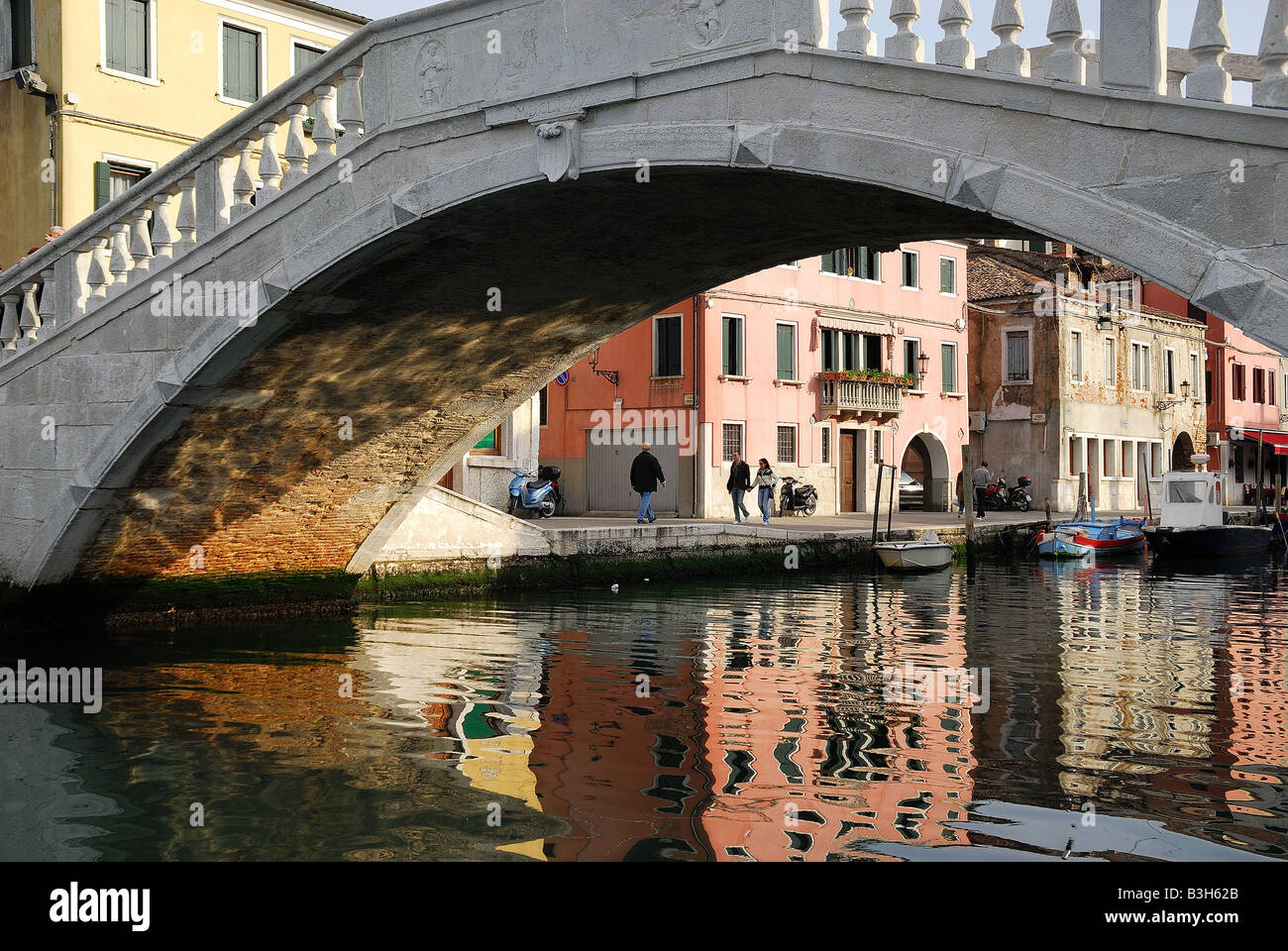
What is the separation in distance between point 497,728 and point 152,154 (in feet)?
33.2

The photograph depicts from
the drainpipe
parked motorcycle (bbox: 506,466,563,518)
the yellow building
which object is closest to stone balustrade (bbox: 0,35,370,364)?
the yellow building

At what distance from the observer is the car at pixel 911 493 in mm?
24844

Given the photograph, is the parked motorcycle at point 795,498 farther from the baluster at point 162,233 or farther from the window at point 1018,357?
the baluster at point 162,233

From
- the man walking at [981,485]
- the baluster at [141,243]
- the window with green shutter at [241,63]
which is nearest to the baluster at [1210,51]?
the baluster at [141,243]

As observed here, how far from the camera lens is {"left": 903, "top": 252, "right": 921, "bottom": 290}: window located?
77.7 ft

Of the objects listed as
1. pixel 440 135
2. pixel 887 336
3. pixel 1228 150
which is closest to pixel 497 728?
pixel 440 135

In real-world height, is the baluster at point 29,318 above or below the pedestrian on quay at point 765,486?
above

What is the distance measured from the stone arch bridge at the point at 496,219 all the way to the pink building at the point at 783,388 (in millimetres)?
9209

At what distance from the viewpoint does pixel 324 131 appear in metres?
7.42

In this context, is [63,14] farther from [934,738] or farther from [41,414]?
[934,738]

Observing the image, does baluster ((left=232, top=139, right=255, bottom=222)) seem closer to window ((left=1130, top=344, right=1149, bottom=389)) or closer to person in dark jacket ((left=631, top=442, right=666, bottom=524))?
person in dark jacket ((left=631, top=442, right=666, bottom=524))

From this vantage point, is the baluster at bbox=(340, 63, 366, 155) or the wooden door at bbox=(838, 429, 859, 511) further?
the wooden door at bbox=(838, 429, 859, 511)

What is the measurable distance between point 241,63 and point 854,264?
1092cm

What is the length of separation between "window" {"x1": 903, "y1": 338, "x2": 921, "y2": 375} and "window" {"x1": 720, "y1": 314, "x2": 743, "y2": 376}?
Result: 4.44m
